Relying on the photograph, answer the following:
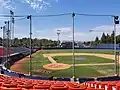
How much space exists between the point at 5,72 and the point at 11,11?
2316 centimetres

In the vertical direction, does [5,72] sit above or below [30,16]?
below

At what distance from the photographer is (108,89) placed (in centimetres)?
1058

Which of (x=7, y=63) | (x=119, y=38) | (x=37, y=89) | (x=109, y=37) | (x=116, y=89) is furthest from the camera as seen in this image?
(x=109, y=37)

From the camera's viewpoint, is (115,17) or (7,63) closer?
(115,17)

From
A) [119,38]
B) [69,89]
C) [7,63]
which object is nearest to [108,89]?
[69,89]

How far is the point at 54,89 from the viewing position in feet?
28.9

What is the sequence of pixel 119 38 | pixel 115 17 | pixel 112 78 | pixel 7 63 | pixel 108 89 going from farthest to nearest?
pixel 119 38 < pixel 7 63 < pixel 115 17 < pixel 112 78 < pixel 108 89

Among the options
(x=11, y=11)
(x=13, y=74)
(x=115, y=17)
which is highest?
(x=11, y=11)

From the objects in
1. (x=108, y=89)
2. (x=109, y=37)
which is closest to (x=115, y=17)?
(x=108, y=89)

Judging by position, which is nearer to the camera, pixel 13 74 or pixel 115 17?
pixel 115 17

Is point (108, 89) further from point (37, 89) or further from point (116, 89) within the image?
point (37, 89)

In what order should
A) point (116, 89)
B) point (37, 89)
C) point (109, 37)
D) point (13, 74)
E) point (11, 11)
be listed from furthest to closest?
point (109, 37) → point (11, 11) → point (13, 74) → point (116, 89) → point (37, 89)

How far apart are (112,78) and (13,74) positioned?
12787 mm

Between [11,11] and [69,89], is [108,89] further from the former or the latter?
[11,11]
